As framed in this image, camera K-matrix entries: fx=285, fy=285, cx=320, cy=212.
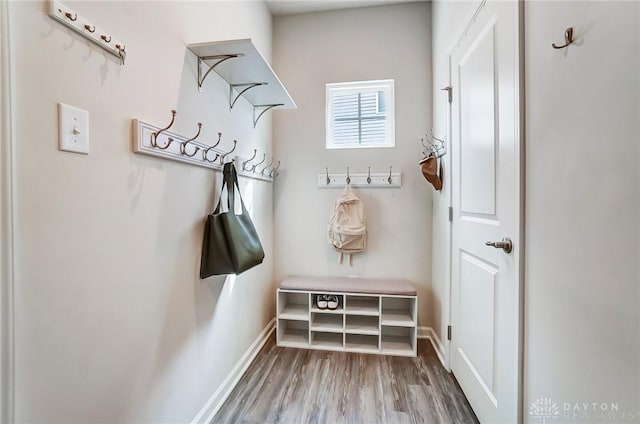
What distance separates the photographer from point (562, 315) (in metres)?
0.91

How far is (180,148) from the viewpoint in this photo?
1.23m

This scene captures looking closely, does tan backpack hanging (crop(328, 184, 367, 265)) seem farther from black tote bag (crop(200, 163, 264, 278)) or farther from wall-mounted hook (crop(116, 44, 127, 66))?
wall-mounted hook (crop(116, 44, 127, 66))

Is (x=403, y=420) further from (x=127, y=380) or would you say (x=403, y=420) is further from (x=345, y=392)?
(x=127, y=380)

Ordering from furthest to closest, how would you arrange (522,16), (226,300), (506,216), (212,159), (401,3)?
(401,3), (226,300), (212,159), (506,216), (522,16)

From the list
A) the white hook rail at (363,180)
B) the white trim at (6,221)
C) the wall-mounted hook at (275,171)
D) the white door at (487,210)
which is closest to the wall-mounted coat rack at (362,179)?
the white hook rail at (363,180)

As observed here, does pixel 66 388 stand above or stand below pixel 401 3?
below

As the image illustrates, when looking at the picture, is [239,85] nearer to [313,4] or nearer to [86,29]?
[86,29]

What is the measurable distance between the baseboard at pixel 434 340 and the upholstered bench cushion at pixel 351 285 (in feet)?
1.37

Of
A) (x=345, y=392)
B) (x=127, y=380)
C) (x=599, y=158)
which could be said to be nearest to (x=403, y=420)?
(x=345, y=392)

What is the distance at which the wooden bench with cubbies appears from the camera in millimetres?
2176

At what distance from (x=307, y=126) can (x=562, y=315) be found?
217cm

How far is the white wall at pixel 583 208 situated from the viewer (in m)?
0.69

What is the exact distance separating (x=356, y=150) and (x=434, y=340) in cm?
170

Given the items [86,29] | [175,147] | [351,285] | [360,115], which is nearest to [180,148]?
[175,147]
